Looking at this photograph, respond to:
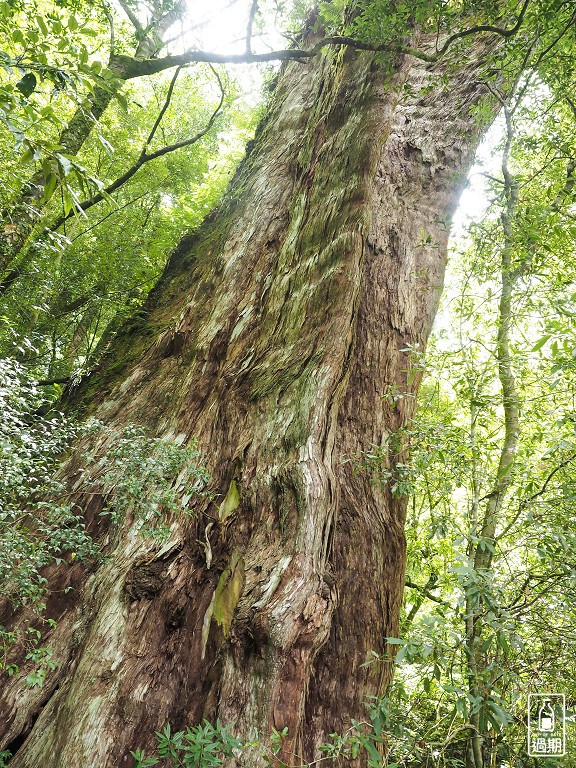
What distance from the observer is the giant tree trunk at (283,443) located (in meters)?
3.15

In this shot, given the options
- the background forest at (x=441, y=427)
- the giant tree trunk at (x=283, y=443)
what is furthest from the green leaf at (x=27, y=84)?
the giant tree trunk at (x=283, y=443)

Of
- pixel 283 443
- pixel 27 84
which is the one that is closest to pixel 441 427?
pixel 283 443

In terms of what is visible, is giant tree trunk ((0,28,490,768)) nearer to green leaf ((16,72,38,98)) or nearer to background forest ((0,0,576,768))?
background forest ((0,0,576,768))

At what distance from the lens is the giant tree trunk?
3146 mm

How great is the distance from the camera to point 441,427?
154 inches

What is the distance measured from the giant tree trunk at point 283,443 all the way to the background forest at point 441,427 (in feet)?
0.90

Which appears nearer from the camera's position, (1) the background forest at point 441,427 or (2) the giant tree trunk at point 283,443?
(1) the background forest at point 441,427

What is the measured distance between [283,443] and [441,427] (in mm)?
1233

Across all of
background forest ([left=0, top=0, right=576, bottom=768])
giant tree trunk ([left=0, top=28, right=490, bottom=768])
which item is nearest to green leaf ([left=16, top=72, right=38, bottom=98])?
background forest ([left=0, top=0, right=576, bottom=768])

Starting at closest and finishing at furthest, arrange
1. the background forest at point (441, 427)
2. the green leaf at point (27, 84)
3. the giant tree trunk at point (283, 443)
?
the green leaf at point (27, 84) < the background forest at point (441, 427) < the giant tree trunk at point (283, 443)

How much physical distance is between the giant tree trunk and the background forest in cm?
27

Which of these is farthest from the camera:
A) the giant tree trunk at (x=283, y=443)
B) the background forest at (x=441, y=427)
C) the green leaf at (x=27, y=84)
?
the giant tree trunk at (x=283, y=443)

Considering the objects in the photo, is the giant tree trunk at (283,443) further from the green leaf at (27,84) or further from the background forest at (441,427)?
the green leaf at (27,84)

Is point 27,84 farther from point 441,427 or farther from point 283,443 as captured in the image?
point 441,427
